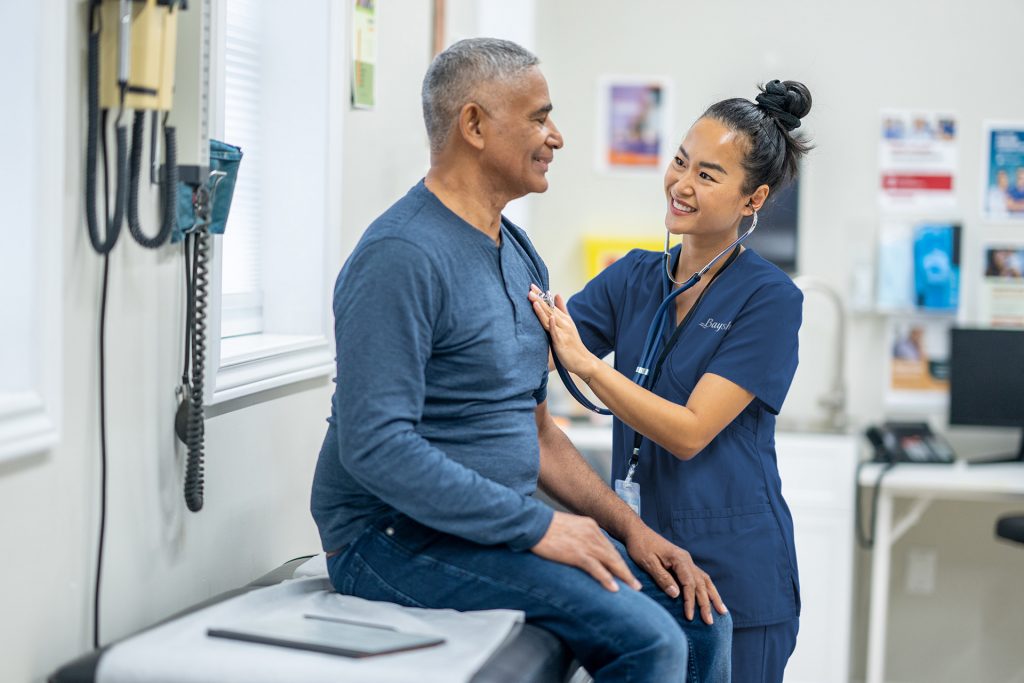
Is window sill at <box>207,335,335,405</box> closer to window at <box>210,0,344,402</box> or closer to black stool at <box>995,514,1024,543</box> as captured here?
window at <box>210,0,344,402</box>

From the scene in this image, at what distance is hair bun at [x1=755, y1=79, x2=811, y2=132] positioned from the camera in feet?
6.73

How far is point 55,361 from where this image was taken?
4.86ft

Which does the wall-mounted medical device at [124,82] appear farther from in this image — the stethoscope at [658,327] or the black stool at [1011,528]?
the black stool at [1011,528]

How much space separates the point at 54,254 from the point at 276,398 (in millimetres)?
836

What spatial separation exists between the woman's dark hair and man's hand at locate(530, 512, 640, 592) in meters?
0.71

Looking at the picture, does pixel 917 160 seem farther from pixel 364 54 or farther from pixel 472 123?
pixel 472 123

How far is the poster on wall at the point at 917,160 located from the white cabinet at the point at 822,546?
3.05 ft

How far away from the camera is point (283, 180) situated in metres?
2.46

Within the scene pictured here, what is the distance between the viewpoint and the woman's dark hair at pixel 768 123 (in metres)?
2.04

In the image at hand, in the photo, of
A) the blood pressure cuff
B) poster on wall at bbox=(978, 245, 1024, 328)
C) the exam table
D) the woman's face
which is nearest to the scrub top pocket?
the exam table

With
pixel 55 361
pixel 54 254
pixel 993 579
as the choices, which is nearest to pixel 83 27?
pixel 54 254

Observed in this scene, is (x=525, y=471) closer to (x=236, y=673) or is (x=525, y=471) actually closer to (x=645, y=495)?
(x=645, y=495)

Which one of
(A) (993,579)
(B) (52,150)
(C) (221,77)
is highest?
(C) (221,77)

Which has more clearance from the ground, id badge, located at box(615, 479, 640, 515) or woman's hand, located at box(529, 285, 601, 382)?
woman's hand, located at box(529, 285, 601, 382)
